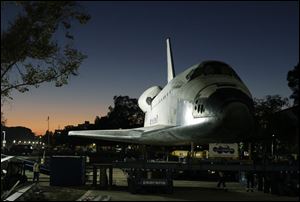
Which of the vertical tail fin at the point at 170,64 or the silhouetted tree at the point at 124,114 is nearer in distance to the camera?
the vertical tail fin at the point at 170,64

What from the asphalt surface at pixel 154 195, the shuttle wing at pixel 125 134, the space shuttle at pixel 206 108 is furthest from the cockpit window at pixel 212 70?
the asphalt surface at pixel 154 195

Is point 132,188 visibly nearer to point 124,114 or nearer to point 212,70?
point 212,70

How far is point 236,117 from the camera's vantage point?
1364 centimetres

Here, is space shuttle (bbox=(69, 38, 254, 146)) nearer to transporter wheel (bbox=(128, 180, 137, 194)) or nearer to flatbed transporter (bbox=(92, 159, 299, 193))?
flatbed transporter (bbox=(92, 159, 299, 193))

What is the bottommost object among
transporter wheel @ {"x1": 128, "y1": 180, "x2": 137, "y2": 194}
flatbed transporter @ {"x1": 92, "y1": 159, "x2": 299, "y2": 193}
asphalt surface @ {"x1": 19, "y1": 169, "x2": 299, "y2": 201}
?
asphalt surface @ {"x1": 19, "y1": 169, "x2": 299, "y2": 201}

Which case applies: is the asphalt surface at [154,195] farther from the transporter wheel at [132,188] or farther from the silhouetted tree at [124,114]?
the silhouetted tree at [124,114]

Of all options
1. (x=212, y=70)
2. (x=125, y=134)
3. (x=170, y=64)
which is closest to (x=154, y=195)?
(x=212, y=70)

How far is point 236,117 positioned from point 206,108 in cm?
125

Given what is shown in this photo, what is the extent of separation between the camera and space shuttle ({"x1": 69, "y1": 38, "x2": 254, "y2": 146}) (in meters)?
13.9

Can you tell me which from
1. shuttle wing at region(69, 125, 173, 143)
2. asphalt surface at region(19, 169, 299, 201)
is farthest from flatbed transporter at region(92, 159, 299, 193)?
shuttle wing at region(69, 125, 173, 143)

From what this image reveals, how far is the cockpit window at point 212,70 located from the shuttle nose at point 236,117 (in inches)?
126

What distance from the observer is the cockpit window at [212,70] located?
55.5 feet

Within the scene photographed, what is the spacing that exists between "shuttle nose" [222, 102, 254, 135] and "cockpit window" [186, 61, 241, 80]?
3203 millimetres

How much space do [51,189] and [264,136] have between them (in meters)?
8.72
